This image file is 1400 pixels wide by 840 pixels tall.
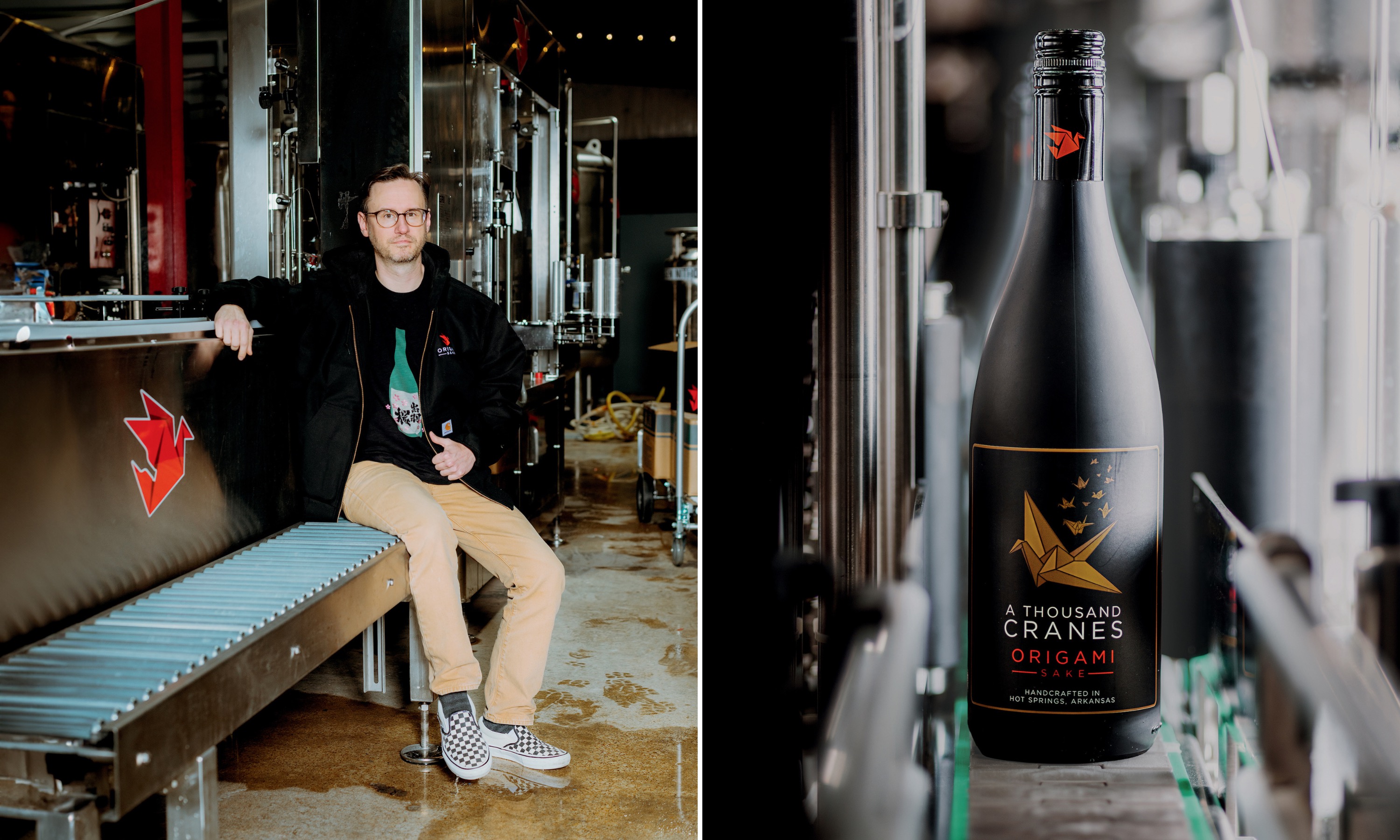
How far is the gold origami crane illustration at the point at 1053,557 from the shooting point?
2.49 ft

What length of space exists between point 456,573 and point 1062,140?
1.99 metres

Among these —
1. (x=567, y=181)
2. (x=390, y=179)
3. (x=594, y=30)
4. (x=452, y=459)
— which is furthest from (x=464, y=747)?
(x=594, y=30)

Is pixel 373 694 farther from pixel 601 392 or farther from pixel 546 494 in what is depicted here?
pixel 601 392

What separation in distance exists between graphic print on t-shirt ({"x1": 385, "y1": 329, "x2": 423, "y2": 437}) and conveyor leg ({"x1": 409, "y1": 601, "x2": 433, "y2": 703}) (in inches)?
16.7

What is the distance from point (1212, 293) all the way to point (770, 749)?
0.48 m

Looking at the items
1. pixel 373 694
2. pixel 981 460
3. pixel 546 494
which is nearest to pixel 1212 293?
pixel 981 460

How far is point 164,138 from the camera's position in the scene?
5113mm

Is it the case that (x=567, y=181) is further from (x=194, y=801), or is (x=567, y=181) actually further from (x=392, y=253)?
(x=194, y=801)

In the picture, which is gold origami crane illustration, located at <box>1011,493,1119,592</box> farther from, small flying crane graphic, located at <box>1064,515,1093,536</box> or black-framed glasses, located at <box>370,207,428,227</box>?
black-framed glasses, located at <box>370,207,428,227</box>

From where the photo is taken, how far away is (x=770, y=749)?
0.87 meters

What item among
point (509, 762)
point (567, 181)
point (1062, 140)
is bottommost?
point (509, 762)

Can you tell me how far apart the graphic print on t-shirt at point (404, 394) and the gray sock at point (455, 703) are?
63 centimetres

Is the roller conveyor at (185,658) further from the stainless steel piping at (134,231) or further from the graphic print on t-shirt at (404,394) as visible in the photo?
the stainless steel piping at (134,231)

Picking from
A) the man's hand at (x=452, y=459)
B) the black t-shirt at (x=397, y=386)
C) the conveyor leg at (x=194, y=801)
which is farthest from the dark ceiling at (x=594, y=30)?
the conveyor leg at (x=194, y=801)
